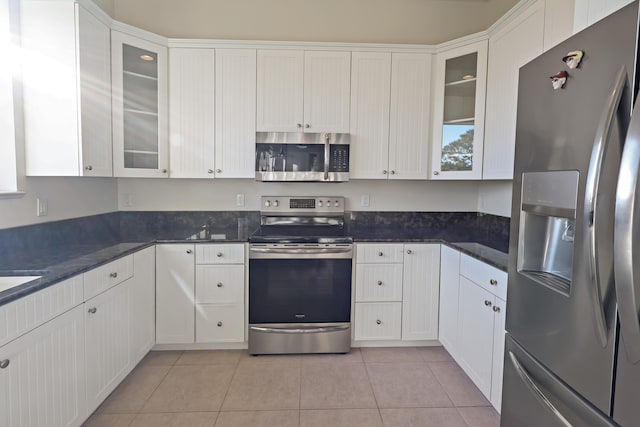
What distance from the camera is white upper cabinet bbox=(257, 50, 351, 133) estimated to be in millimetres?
2887

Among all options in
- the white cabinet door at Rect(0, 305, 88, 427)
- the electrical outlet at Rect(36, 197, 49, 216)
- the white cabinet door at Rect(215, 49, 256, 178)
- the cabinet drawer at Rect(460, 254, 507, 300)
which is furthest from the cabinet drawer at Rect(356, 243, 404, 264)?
the electrical outlet at Rect(36, 197, 49, 216)

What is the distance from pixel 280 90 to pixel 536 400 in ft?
8.50

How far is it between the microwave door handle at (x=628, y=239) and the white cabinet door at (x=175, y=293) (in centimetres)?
249

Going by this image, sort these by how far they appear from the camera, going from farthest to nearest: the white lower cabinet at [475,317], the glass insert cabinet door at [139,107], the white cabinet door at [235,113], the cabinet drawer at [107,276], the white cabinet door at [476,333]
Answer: the white cabinet door at [235,113]
the glass insert cabinet door at [139,107]
the white cabinet door at [476,333]
the white lower cabinet at [475,317]
the cabinet drawer at [107,276]

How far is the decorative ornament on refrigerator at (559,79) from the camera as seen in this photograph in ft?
3.58

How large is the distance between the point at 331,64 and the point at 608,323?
2.59 meters

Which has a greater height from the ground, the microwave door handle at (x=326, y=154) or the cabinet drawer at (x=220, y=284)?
the microwave door handle at (x=326, y=154)

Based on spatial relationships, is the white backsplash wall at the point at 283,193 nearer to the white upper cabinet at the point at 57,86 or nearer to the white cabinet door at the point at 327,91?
the white cabinet door at the point at 327,91

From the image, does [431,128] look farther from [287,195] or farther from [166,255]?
[166,255]

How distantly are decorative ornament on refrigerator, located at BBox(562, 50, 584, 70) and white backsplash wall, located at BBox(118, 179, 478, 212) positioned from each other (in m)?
2.26

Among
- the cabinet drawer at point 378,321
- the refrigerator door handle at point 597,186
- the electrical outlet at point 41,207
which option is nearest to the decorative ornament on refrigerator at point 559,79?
the refrigerator door handle at point 597,186

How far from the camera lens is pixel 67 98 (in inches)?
84.8

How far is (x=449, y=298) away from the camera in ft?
8.68

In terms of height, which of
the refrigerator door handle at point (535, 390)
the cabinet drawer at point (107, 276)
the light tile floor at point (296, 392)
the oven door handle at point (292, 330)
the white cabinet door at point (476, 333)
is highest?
the cabinet drawer at point (107, 276)
